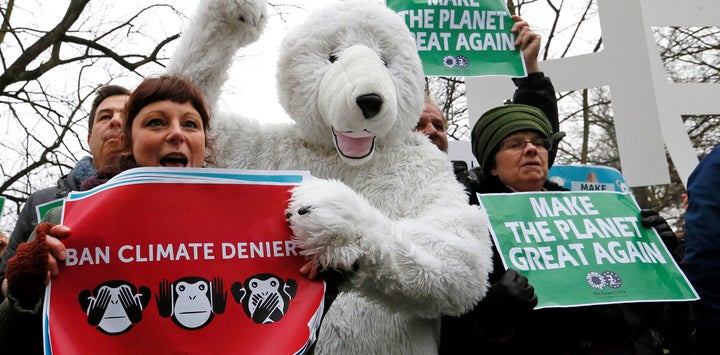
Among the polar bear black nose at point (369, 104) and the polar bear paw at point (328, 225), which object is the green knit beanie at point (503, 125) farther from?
the polar bear paw at point (328, 225)

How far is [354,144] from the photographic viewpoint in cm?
216

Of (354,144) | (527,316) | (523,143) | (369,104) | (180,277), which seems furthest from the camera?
(523,143)

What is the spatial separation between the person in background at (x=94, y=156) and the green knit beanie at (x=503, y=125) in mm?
1604

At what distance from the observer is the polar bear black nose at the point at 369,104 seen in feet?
6.70

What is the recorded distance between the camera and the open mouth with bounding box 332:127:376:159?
2154 mm


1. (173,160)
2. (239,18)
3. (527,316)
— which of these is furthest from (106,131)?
(527,316)

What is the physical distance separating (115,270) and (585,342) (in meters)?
1.71

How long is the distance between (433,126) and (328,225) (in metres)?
1.86

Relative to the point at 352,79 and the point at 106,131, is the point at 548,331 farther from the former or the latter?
the point at 106,131

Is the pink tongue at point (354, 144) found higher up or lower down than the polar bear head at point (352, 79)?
lower down

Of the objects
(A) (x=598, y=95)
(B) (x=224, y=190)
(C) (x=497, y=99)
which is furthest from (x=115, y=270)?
(A) (x=598, y=95)

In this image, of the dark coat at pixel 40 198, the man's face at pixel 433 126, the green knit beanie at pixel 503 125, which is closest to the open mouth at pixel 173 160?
the dark coat at pixel 40 198

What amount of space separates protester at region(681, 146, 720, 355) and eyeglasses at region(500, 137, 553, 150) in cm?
63

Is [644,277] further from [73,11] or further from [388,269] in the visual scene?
[73,11]
